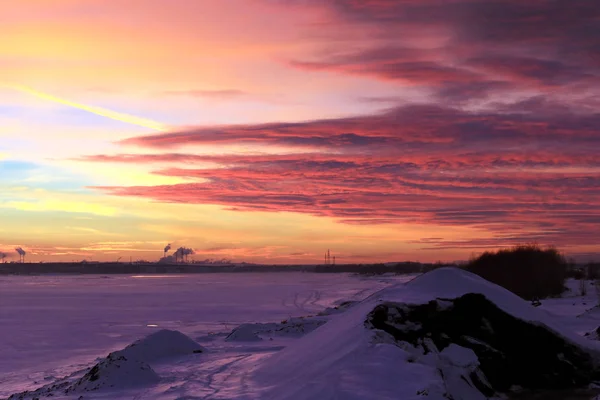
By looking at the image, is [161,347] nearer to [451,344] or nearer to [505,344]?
[451,344]

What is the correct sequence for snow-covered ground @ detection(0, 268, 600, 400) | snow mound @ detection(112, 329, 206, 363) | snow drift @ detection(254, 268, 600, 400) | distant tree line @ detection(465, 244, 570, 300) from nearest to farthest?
snow-covered ground @ detection(0, 268, 600, 400) < snow drift @ detection(254, 268, 600, 400) < snow mound @ detection(112, 329, 206, 363) < distant tree line @ detection(465, 244, 570, 300)

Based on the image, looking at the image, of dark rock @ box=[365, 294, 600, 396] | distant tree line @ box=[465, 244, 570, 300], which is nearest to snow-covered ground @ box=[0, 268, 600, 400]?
dark rock @ box=[365, 294, 600, 396]

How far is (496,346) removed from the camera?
40.6ft

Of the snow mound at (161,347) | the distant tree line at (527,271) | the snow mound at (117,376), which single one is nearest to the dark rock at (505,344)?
the snow mound at (117,376)

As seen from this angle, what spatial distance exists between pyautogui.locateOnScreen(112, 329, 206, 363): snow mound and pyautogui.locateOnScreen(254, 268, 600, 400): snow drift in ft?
14.6

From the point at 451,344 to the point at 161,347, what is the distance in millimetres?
8421

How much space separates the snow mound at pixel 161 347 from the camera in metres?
15.8

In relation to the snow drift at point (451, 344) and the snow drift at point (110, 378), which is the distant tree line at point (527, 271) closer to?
the snow drift at point (451, 344)

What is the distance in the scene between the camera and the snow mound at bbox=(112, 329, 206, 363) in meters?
15.8

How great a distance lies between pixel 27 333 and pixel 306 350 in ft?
66.8

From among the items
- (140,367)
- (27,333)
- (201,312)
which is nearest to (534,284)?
(201,312)

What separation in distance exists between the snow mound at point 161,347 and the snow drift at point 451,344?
4.46 meters

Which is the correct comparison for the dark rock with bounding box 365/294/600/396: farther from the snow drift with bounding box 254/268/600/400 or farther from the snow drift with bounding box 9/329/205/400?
the snow drift with bounding box 9/329/205/400

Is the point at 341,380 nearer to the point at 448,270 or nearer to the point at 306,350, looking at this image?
the point at 306,350
